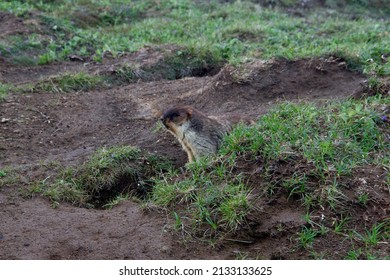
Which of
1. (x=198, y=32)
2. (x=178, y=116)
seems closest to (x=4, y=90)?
(x=178, y=116)

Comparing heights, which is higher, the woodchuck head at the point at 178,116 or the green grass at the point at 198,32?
the woodchuck head at the point at 178,116

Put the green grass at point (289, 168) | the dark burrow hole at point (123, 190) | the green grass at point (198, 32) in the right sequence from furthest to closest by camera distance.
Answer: the green grass at point (198, 32), the dark burrow hole at point (123, 190), the green grass at point (289, 168)

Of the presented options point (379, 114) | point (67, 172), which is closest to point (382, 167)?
point (379, 114)

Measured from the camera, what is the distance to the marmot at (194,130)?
5.46 metres

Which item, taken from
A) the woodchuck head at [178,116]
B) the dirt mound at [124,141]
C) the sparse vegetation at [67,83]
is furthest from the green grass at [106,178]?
the sparse vegetation at [67,83]

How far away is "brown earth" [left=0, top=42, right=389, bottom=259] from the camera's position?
4.31m

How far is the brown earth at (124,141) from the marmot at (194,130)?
44cm

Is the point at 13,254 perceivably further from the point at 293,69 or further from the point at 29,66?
the point at 29,66

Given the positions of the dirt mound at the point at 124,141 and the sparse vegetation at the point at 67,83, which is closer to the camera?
the dirt mound at the point at 124,141

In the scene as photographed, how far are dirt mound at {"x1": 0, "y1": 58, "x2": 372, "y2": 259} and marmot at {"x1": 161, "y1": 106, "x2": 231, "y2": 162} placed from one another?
436 mm

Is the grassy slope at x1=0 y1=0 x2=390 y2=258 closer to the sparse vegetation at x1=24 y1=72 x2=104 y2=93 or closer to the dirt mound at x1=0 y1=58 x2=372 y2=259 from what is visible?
the sparse vegetation at x1=24 y1=72 x2=104 y2=93

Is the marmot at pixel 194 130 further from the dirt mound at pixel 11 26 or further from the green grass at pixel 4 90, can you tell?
the dirt mound at pixel 11 26

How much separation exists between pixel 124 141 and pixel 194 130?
104 cm

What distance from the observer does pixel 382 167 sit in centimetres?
462
